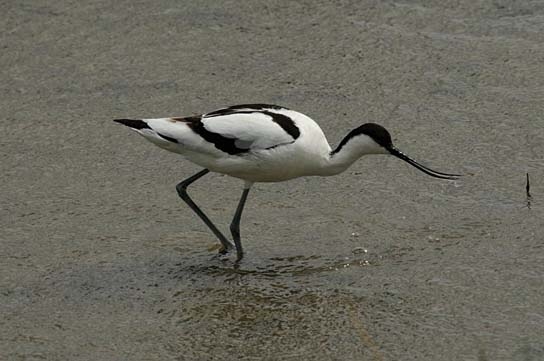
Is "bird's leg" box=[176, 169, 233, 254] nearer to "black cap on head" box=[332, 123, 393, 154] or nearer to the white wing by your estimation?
the white wing

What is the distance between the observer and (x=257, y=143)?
19.0ft

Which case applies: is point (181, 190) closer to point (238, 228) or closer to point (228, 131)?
point (238, 228)

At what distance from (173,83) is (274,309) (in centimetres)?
273

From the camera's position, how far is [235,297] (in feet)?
18.1

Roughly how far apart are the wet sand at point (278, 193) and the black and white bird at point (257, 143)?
38 centimetres

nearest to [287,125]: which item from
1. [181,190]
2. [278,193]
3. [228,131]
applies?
[228,131]

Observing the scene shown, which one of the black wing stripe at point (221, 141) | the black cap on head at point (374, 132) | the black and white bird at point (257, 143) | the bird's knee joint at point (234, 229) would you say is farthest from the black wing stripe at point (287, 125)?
the bird's knee joint at point (234, 229)

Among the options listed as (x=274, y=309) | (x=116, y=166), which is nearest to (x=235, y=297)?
(x=274, y=309)

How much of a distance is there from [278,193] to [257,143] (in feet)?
2.78

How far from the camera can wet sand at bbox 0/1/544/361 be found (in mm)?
5160

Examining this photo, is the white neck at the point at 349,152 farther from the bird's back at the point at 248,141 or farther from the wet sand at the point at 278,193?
the wet sand at the point at 278,193

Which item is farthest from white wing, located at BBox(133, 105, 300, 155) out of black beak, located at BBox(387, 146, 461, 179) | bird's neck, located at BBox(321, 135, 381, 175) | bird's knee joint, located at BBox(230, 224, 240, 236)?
black beak, located at BBox(387, 146, 461, 179)

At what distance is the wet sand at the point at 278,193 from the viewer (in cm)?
516

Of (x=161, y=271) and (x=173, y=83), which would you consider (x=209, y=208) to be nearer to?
(x=161, y=271)
